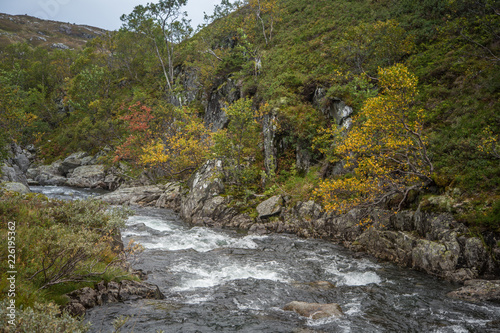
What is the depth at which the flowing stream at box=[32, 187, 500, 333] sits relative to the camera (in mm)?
7891

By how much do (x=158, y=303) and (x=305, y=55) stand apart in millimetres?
31436

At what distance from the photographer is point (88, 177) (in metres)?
42.7

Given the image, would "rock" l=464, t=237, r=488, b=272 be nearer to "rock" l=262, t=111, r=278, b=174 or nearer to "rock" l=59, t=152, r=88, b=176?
"rock" l=262, t=111, r=278, b=174

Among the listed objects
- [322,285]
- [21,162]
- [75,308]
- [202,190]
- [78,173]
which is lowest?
[322,285]

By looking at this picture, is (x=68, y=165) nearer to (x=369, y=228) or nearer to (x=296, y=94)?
(x=296, y=94)

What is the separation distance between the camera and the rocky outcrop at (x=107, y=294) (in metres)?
7.23

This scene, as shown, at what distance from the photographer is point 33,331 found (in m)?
4.14

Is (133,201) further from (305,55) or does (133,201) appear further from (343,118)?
(305,55)

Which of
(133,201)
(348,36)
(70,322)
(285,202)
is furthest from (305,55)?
(70,322)

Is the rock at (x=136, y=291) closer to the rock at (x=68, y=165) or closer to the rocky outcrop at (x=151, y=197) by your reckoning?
the rocky outcrop at (x=151, y=197)

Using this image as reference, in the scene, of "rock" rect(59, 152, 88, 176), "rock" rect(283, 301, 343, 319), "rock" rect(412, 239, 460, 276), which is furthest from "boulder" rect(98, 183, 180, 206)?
"rock" rect(412, 239, 460, 276)

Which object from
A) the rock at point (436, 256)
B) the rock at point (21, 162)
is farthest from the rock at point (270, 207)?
the rock at point (21, 162)

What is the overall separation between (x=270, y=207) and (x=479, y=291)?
44.6 feet

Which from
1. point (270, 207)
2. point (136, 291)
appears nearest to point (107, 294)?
point (136, 291)
